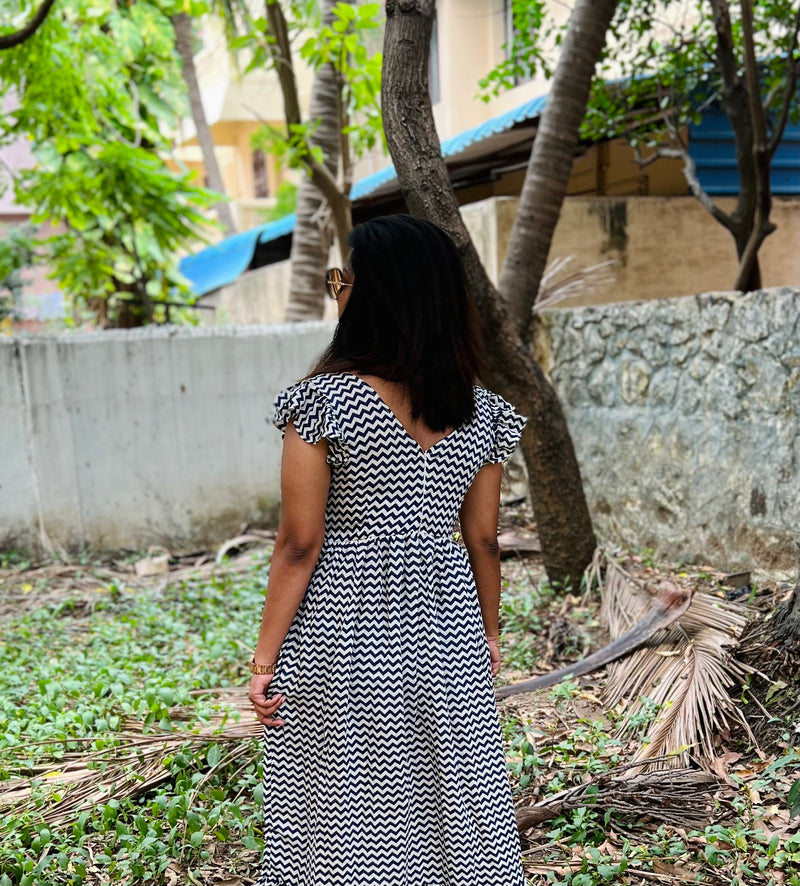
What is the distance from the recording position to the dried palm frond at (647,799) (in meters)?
2.83

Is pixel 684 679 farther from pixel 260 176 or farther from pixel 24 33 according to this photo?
pixel 260 176

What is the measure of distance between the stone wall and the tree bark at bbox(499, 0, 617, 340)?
754 millimetres

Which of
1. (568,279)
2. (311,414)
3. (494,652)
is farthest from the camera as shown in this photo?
(568,279)

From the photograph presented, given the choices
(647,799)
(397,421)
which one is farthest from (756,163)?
(397,421)

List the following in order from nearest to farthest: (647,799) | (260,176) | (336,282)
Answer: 1. (336,282)
2. (647,799)
3. (260,176)

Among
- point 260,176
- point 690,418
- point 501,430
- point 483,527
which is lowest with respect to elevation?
point 690,418

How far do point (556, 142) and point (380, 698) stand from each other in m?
3.96

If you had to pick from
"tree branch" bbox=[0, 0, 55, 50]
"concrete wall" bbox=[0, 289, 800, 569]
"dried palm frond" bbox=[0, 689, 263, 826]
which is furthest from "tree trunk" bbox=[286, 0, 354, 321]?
"dried palm frond" bbox=[0, 689, 263, 826]

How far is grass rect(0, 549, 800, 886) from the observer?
2678mm

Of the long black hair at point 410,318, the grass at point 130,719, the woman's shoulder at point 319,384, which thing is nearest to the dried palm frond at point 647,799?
the grass at point 130,719

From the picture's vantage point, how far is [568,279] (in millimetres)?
6820

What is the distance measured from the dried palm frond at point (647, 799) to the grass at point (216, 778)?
2 centimetres

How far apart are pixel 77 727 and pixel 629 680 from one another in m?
2.06

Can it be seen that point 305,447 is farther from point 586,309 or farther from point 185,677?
point 586,309
